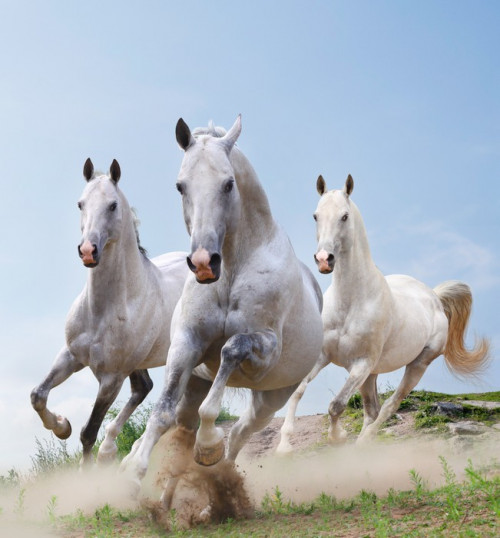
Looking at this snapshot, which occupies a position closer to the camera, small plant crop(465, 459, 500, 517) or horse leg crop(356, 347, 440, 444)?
small plant crop(465, 459, 500, 517)

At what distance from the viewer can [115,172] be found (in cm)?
747

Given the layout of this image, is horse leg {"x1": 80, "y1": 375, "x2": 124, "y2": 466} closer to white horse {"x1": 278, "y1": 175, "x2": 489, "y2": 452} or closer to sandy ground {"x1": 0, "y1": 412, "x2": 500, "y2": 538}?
sandy ground {"x1": 0, "y1": 412, "x2": 500, "y2": 538}

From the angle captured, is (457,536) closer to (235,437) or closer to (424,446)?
(235,437)

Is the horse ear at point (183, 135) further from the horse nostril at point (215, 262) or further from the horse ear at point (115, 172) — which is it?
the horse ear at point (115, 172)

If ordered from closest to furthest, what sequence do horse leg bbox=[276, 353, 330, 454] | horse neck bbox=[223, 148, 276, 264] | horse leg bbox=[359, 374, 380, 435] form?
horse neck bbox=[223, 148, 276, 264] → horse leg bbox=[276, 353, 330, 454] → horse leg bbox=[359, 374, 380, 435]

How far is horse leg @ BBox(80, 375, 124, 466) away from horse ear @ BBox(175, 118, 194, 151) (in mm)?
3134

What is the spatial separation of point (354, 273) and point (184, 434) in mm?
3701

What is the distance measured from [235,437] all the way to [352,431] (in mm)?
5700

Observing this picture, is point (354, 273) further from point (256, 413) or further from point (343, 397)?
point (256, 413)

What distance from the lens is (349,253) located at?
28.4 feet

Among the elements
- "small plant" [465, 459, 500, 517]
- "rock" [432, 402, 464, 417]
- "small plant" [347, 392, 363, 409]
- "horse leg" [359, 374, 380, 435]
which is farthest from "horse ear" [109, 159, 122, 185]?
"small plant" [347, 392, 363, 409]

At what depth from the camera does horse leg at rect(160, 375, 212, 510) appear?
555 centimetres

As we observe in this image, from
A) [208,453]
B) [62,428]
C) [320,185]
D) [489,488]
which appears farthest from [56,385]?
[489,488]

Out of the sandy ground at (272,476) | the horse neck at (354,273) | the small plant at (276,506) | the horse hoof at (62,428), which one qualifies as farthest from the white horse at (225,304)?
the horse neck at (354,273)
